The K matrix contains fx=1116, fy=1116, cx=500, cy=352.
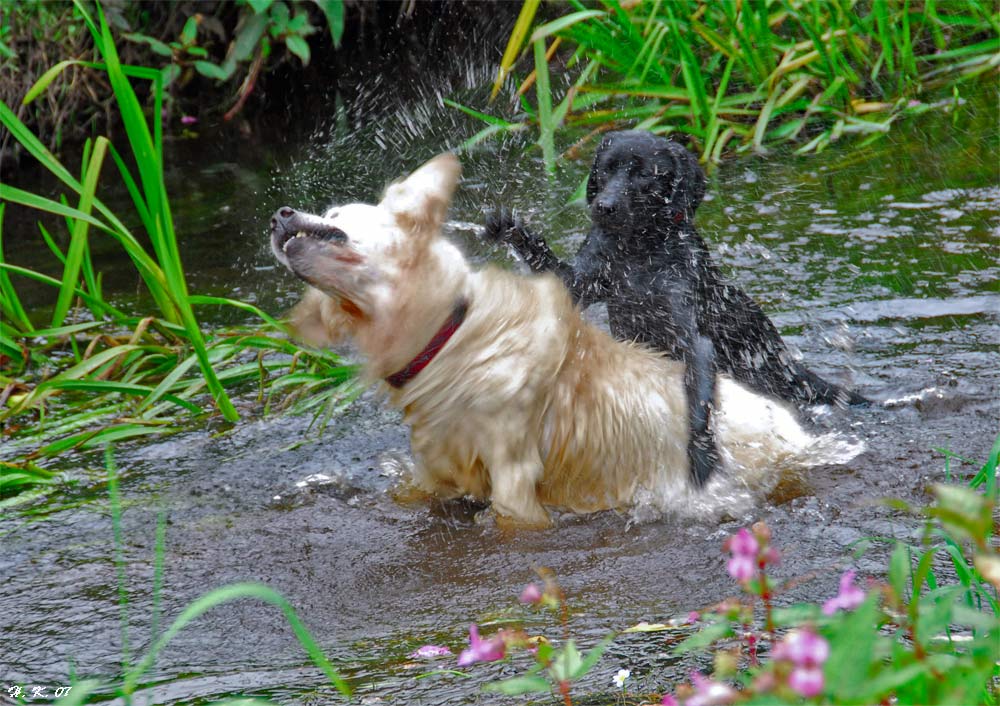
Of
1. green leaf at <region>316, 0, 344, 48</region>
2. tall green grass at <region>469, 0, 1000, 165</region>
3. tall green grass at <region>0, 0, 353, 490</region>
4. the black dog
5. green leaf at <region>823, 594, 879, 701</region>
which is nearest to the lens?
green leaf at <region>823, 594, 879, 701</region>

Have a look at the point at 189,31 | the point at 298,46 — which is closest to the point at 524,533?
the point at 298,46

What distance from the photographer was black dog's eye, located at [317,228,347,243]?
2.96m

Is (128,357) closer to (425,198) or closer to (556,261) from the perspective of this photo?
(556,261)

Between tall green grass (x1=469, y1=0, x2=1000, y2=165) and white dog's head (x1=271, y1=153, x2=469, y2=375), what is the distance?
2.85m

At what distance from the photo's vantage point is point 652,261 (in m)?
3.69

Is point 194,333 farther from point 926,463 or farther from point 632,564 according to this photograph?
point 926,463

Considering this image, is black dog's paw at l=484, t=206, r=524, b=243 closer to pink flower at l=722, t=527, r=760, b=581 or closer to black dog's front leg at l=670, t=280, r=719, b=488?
black dog's front leg at l=670, t=280, r=719, b=488

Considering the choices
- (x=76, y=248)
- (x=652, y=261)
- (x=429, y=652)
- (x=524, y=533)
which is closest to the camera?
(x=429, y=652)

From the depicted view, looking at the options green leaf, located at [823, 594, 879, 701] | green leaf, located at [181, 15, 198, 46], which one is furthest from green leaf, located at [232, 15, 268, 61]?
green leaf, located at [823, 594, 879, 701]

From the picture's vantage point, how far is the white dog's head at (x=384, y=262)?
9.72ft

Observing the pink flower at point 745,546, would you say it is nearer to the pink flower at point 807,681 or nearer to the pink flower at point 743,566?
the pink flower at point 743,566

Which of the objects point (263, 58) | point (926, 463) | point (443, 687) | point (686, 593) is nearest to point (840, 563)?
point (686, 593)

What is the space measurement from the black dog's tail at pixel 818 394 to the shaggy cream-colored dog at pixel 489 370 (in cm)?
47

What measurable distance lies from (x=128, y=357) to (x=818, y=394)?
266cm
